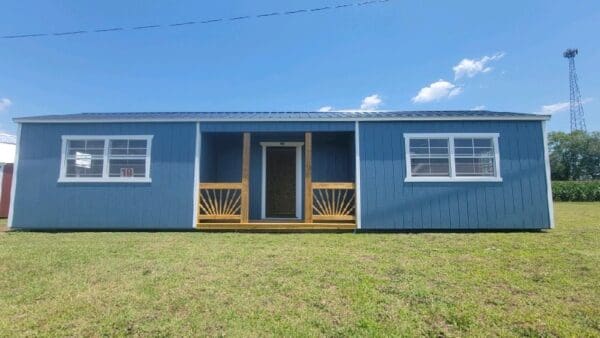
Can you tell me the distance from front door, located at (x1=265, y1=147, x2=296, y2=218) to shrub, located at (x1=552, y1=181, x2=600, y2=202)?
2168 centimetres

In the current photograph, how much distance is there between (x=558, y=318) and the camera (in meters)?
2.63

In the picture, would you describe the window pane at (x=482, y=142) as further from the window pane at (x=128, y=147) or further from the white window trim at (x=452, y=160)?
the window pane at (x=128, y=147)

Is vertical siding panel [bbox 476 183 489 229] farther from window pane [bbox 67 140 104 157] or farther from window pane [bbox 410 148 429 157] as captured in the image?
window pane [bbox 67 140 104 157]

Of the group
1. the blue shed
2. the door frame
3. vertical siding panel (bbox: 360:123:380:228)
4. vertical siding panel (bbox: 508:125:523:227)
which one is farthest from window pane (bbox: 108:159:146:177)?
vertical siding panel (bbox: 508:125:523:227)

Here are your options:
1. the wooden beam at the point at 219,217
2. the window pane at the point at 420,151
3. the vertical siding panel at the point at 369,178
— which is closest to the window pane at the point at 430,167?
the window pane at the point at 420,151

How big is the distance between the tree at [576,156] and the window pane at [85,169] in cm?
4861

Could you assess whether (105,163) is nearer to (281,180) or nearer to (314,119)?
(281,180)

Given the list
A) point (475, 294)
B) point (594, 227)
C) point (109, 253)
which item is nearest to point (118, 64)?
point (109, 253)

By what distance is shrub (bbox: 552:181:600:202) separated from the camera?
812 inches

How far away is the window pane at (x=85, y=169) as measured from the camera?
309 inches

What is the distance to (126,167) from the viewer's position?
7.87 metres

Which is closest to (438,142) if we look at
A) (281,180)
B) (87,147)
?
(281,180)

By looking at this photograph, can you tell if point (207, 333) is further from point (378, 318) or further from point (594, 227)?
point (594, 227)

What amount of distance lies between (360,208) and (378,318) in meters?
4.92
